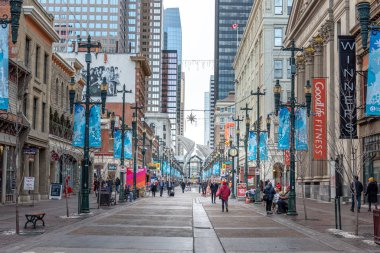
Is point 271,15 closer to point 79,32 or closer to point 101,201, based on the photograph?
point 101,201

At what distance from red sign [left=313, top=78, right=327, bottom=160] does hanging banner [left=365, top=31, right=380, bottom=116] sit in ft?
91.8

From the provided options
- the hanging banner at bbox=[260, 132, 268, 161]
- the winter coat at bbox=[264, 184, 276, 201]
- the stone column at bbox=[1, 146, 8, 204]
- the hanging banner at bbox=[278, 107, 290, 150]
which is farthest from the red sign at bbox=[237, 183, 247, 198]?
the stone column at bbox=[1, 146, 8, 204]

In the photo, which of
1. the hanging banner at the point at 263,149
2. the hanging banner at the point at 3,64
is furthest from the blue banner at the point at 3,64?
the hanging banner at the point at 263,149

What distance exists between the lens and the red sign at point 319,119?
4562 cm

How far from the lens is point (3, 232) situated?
19500 mm

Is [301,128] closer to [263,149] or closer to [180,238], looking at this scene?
[263,149]

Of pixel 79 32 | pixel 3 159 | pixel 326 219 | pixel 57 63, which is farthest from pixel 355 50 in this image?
pixel 79 32

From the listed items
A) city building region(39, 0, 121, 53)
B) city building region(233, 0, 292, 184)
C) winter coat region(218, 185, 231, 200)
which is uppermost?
city building region(39, 0, 121, 53)

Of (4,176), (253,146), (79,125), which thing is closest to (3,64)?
(79,125)

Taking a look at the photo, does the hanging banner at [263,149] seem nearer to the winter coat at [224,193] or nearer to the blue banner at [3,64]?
A: the winter coat at [224,193]

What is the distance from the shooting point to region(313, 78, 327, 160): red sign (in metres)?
45.6

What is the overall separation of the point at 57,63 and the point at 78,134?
21.1m

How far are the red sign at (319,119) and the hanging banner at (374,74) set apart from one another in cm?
2799

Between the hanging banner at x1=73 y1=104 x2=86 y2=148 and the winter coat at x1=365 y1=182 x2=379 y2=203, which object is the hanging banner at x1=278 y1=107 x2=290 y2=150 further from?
the hanging banner at x1=73 y1=104 x2=86 y2=148
